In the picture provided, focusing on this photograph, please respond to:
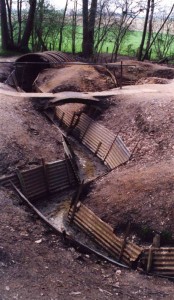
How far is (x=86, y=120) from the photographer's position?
70.6 feet

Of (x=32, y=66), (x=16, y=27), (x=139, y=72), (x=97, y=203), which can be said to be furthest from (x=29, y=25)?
(x=97, y=203)

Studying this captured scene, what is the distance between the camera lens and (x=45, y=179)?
55.0ft

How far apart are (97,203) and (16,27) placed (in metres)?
28.0

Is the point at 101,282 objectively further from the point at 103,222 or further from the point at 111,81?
the point at 111,81

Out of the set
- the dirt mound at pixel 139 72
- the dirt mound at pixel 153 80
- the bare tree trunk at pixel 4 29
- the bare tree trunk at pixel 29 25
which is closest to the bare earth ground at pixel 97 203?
the dirt mound at pixel 153 80

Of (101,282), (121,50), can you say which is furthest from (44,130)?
(121,50)

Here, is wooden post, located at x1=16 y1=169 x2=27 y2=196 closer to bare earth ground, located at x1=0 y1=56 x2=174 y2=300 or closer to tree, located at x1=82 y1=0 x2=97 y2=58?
bare earth ground, located at x1=0 y1=56 x2=174 y2=300

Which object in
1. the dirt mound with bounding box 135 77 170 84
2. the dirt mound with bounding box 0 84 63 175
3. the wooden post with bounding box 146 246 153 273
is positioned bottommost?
the wooden post with bounding box 146 246 153 273

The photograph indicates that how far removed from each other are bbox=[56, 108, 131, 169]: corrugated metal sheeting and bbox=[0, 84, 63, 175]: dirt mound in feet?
4.26

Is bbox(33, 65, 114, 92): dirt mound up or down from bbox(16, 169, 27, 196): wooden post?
up

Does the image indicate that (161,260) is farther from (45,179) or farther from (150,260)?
(45,179)

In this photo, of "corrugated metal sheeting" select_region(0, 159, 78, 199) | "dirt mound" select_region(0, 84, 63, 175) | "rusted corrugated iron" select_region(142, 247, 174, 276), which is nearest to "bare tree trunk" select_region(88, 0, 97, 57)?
"dirt mound" select_region(0, 84, 63, 175)

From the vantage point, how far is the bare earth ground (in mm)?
11203

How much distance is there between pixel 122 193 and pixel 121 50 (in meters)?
28.8
